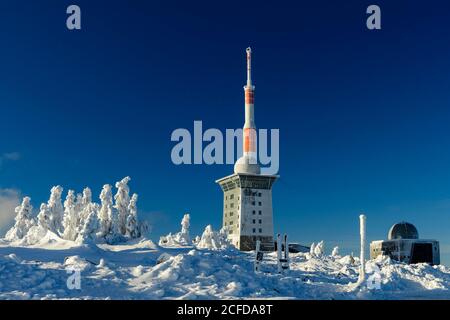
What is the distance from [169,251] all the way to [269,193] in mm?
59951

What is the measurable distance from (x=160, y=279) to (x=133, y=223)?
119ft

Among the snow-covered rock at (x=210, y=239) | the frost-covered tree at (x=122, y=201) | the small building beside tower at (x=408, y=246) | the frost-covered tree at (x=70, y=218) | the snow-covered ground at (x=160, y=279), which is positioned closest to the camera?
the snow-covered ground at (x=160, y=279)

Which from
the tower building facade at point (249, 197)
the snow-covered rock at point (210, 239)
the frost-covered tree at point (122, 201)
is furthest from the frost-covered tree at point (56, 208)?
the tower building facade at point (249, 197)

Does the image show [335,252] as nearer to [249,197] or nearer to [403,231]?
[403,231]

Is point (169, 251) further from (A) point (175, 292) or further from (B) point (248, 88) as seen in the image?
(B) point (248, 88)

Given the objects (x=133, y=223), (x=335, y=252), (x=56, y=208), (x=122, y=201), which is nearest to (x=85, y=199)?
(x=56, y=208)

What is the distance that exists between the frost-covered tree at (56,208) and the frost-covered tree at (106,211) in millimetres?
13429

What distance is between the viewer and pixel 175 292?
48.4m

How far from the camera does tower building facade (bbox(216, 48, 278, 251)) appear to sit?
4899 inches

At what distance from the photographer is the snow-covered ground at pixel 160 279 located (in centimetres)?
4741

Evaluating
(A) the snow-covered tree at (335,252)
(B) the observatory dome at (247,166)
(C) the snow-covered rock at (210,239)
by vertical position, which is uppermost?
(B) the observatory dome at (247,166)

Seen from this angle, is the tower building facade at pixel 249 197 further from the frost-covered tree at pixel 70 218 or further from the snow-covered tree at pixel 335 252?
the frost-covered tree at pixel 70 218

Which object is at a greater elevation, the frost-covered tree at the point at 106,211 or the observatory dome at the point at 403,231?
the frost-covered tree at the point at 106,211
